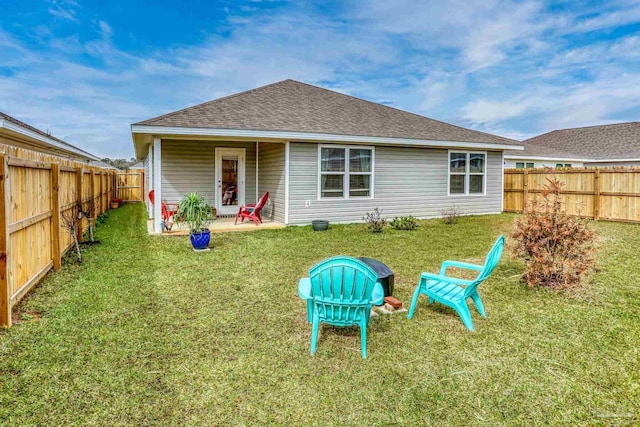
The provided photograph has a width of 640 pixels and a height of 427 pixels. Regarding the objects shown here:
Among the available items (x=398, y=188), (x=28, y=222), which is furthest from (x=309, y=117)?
(x=28, y=222)

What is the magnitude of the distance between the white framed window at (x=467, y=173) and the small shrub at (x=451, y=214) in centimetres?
54

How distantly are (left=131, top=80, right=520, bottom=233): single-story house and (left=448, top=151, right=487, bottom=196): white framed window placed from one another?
35 mm

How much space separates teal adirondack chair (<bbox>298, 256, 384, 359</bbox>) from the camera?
307 cm

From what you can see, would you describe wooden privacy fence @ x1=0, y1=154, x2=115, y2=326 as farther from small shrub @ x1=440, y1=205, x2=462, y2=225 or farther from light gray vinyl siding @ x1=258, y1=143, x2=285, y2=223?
small shrub @ x1=440, y1=205, x2=462, y2=225

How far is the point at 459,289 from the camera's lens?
4000mm

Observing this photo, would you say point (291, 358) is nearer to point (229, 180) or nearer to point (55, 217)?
point (55, 217)

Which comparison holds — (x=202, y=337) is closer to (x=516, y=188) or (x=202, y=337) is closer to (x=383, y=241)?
(x=383, y=241)

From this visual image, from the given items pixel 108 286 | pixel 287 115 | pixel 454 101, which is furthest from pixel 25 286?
pixel 454 101

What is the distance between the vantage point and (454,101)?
19.5 meters

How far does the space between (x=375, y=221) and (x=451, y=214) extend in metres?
3.59

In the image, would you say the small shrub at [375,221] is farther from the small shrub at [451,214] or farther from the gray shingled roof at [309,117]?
the gray shingled roof at [309,117]

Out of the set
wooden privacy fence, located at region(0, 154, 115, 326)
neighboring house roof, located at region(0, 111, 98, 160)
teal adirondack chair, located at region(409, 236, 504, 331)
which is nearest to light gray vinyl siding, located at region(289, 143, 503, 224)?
wooden privacy fence, located at region(0, 154, 115, 326)

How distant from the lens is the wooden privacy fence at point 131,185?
20.9m

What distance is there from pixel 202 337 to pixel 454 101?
63.2ft
